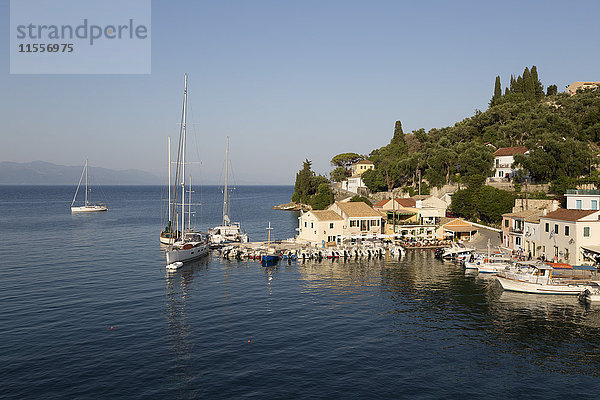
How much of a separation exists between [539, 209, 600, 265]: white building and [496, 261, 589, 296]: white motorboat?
6.92m

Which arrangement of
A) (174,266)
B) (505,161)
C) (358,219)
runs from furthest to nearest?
(505,161) → (358,219) → (174,266)

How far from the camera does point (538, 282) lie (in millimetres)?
54000

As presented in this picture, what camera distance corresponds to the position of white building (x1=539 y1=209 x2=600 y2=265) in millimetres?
59844

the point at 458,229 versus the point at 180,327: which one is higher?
the point at 458,229

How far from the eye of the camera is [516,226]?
77.1 meters

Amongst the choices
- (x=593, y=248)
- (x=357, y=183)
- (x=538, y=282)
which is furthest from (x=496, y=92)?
(x=538, y=282)

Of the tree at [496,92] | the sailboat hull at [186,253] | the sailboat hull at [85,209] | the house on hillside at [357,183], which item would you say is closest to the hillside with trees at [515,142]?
the tree at [496,92]

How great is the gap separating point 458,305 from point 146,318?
33.9 metres

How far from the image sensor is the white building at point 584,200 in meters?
64.2

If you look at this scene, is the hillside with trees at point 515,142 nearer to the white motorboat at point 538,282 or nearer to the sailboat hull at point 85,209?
the white motorboat at point 538,282

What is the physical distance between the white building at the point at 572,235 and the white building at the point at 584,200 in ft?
8.77

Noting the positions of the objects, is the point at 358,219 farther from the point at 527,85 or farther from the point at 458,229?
the point at 527,85

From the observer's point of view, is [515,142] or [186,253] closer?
[186,253]

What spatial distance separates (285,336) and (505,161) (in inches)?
3794
